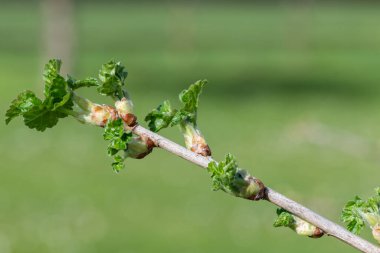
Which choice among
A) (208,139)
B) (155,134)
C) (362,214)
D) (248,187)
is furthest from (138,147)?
(208,139)

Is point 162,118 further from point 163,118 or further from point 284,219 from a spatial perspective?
point 284,219

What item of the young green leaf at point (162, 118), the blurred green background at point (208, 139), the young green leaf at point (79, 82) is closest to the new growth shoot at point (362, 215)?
the young green leaf at point (162, 118)

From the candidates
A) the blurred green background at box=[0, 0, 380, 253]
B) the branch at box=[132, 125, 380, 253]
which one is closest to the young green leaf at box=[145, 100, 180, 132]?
the branch at box=[132, 125, 380, 253]

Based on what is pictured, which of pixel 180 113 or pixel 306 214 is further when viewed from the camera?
pixel 180 113

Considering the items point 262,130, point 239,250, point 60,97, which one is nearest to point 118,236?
point 239,250

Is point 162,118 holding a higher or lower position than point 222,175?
higher

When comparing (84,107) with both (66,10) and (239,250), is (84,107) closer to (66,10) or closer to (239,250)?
(239,250)
